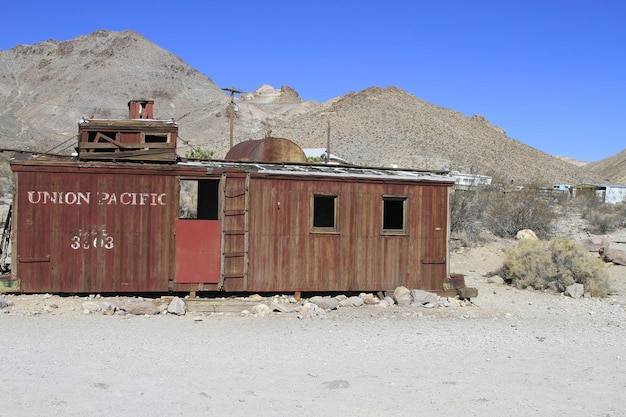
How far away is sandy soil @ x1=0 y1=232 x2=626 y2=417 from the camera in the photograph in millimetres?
6789

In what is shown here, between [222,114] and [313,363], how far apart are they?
72.1 metres

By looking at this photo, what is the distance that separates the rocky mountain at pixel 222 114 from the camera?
2120 inches

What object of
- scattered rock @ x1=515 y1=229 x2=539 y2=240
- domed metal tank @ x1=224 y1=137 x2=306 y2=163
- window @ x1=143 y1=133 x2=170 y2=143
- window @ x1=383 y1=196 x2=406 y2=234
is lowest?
scattered rock @ x1=515 y1=229 x2=539 y2=240

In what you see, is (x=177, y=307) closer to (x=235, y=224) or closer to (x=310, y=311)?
(x=235, y=224)

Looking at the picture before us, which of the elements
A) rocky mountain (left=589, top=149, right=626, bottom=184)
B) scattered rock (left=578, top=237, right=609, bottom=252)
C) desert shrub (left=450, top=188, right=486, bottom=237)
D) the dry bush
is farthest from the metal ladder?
rocky mountain (left=589, top=149, right=626, bottom=184)

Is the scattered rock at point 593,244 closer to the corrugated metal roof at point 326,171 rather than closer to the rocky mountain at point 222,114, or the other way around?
the corrugated metal roof at point 326,171

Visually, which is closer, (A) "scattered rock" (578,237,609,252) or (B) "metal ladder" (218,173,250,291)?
(B) "metal ladder" (218,173,250,291)

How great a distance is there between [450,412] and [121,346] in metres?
4.62

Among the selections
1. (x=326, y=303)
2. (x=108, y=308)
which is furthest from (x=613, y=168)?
(x=108, y=308)

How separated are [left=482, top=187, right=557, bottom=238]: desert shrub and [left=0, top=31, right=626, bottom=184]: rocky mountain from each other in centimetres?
1844

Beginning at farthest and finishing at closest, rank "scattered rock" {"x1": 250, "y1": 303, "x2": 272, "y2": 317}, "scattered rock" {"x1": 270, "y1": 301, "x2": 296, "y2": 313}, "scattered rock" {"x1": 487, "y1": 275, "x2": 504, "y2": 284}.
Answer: "scattered rock" {"x1": 487, "y1": 275, "x2": 504, "y2": 284}
"scattered rock" {"x1": 270, "y1": 301, "x2": 296, "y2": 313}
"scattered rock" {"x1": 250, "y1": 303, "x2": 272, "y2": 317}

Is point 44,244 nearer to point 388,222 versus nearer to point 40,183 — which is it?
point 40,183

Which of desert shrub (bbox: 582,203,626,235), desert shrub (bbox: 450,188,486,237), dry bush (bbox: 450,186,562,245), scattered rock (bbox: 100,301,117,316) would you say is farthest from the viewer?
desert shrub (bbox: 582,203,626,235)

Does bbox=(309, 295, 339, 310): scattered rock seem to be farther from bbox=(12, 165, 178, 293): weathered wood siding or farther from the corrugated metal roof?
bbox=(12, 165, 178, 293): weathered wood siding
